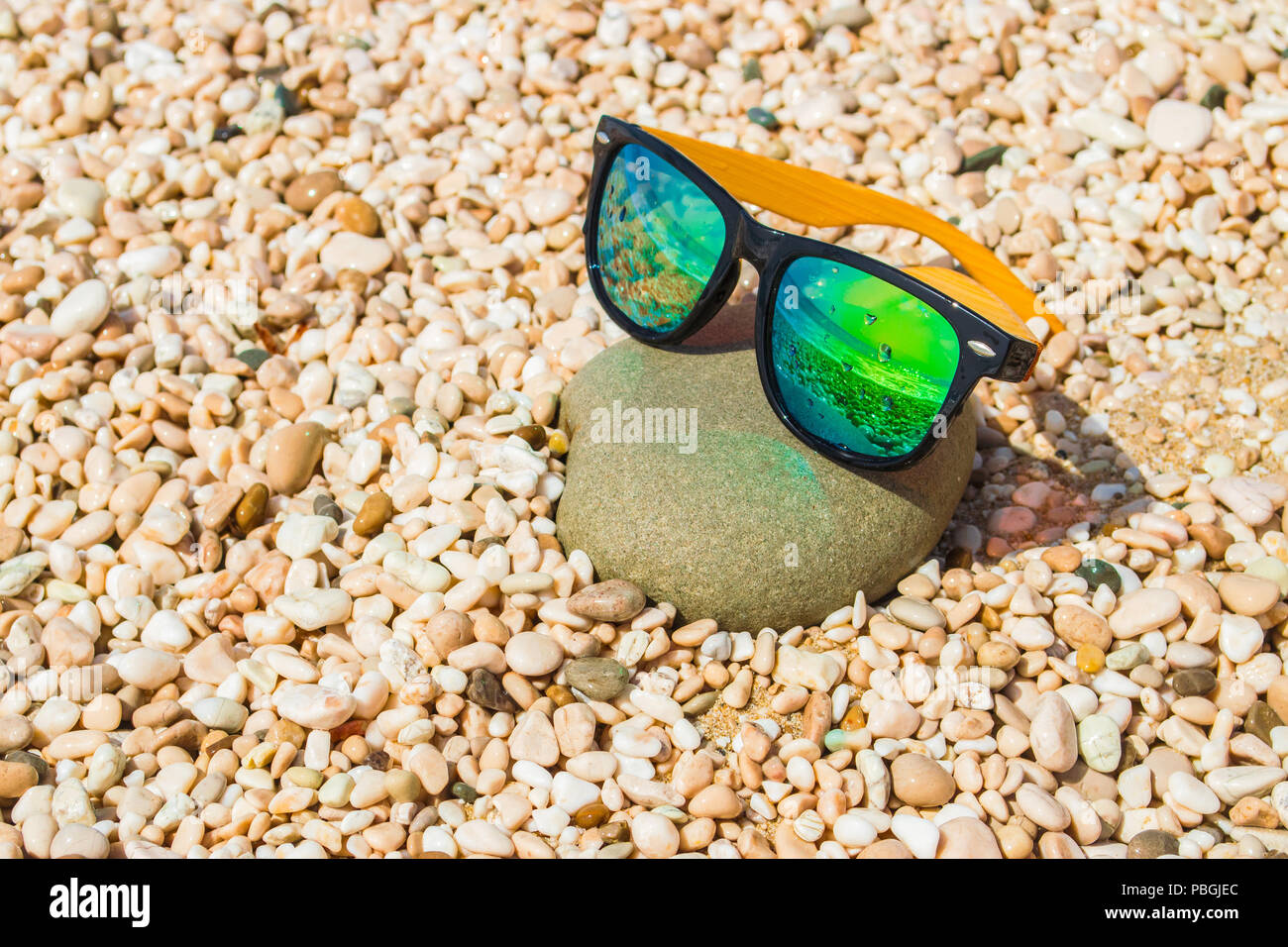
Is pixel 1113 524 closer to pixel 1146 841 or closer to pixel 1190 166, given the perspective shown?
pixel 1146 841

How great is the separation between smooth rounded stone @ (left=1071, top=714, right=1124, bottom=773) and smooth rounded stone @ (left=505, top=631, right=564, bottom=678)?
1.12 meters

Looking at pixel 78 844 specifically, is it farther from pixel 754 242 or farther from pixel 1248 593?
pixel 1248 593

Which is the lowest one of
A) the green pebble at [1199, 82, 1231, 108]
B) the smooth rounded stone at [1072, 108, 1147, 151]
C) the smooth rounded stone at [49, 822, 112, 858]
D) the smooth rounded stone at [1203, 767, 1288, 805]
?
the smooth rounded stone at [49, 822, 112, 858]

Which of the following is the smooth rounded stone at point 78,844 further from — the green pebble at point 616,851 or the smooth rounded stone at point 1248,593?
the smooth rounded stone at point 1248,593

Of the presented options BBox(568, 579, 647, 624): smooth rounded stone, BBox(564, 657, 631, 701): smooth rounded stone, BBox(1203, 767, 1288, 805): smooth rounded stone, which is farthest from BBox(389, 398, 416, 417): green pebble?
BBox(1203, 767, 1288, 805): smooth rounded stone

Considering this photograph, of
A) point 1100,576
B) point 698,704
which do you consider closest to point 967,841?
point 698,704

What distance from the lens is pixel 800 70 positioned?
401 cm

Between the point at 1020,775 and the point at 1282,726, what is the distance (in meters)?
0.62

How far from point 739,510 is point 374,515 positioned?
88 cm

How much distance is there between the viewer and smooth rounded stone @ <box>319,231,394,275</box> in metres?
3.37

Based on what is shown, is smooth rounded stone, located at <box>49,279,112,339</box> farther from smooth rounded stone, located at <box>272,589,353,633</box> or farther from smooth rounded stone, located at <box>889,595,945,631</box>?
smooth rounded stone, located at <box>889,595,945,631</box>

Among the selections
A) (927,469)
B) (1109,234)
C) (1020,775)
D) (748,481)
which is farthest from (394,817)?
(1109,234)

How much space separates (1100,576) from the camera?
8.15 feet

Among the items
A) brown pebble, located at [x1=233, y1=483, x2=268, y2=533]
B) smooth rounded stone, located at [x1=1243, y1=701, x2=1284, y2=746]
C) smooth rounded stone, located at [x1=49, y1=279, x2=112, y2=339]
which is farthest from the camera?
smooth rounded stone, located at [x1=49, y1=279, x2=112, y2=339]
